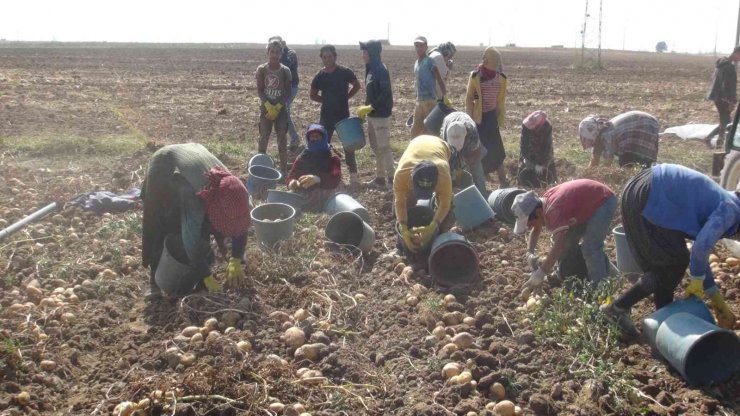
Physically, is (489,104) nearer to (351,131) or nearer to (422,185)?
(351,131)

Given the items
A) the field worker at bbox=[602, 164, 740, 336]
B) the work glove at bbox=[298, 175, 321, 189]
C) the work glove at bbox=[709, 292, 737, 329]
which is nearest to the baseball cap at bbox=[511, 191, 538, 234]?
the field worker at bbox=[602, 164, 740, 336]

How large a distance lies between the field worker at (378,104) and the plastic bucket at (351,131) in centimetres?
→ 12

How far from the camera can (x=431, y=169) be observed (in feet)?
16.3

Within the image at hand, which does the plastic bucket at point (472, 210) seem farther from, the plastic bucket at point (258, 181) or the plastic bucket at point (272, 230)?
the plastic bucket at point (258, 181)

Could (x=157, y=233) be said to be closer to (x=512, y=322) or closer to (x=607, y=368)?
(x=512, y=322)

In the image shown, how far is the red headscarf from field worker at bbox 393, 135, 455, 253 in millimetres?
1432

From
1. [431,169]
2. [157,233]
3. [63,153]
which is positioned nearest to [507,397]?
[431,169]

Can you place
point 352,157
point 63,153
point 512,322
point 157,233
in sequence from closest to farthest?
point 512,322 → point 157,233 → point 352,157 → point 63,153

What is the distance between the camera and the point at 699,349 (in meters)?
3.55

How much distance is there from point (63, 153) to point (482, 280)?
22.1 ft

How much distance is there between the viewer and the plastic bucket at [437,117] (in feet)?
24.0

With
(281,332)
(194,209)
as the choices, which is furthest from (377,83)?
(281,332)

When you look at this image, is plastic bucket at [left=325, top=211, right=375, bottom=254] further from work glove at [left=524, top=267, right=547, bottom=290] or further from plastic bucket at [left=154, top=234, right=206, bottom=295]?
work glove at [left=524, top=267, right=547, bottom=290]

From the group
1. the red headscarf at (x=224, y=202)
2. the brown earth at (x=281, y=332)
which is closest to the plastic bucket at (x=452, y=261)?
the brown earth at (x=281, y=332)
